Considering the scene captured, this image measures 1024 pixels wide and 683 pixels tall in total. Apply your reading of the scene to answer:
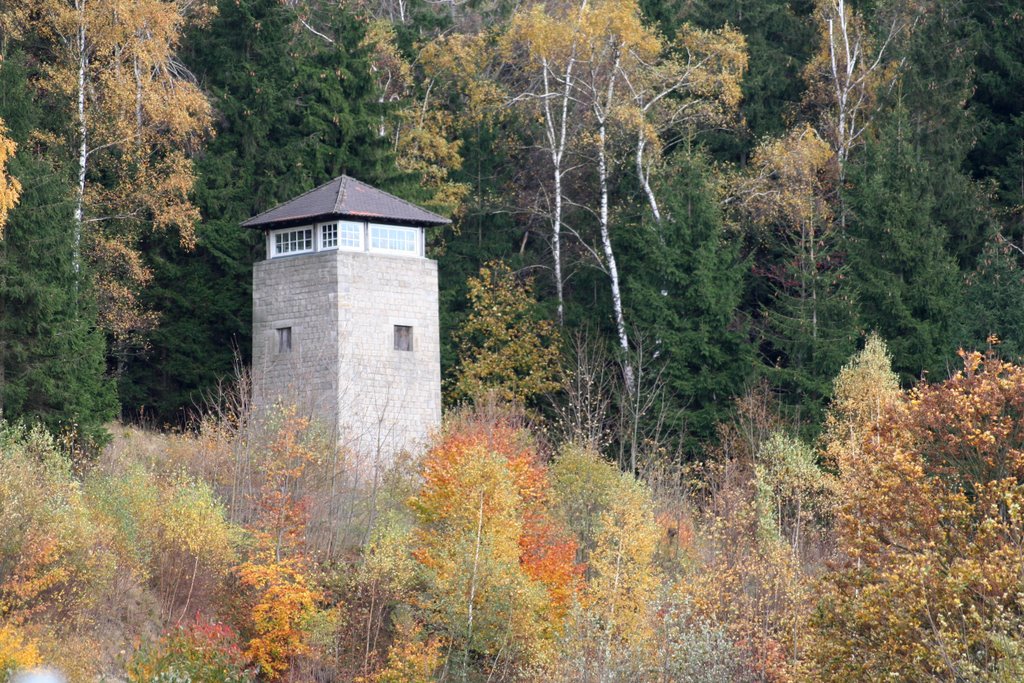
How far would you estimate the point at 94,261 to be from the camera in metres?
39.5

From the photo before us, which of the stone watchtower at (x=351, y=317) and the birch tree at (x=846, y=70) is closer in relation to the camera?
the stone watchtower at (x=351, y=317)

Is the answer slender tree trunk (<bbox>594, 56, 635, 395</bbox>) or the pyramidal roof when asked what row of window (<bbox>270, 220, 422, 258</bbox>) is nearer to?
the pyramidal roof

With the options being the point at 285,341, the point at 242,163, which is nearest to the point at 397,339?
the point at 285,341

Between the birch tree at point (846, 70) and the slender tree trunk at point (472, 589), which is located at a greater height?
the birch tree at point (846, 70)

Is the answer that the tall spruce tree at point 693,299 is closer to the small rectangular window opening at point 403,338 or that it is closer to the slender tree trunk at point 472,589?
the small rectangular window opening at point 403,338

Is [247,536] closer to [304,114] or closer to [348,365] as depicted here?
[348,365]

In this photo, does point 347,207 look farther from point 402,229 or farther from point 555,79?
point 555,79

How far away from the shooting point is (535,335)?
1714 inches

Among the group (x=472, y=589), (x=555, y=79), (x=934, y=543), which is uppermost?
(x=555, y=79)

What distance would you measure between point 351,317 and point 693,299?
29.9ft

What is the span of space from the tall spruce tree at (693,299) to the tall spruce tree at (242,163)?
632 cm

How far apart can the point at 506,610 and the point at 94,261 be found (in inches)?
551

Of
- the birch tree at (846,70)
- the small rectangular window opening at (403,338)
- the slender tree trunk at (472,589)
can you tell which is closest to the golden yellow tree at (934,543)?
the slender tree trunk at (472,589)

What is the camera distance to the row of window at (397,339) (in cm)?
3816
